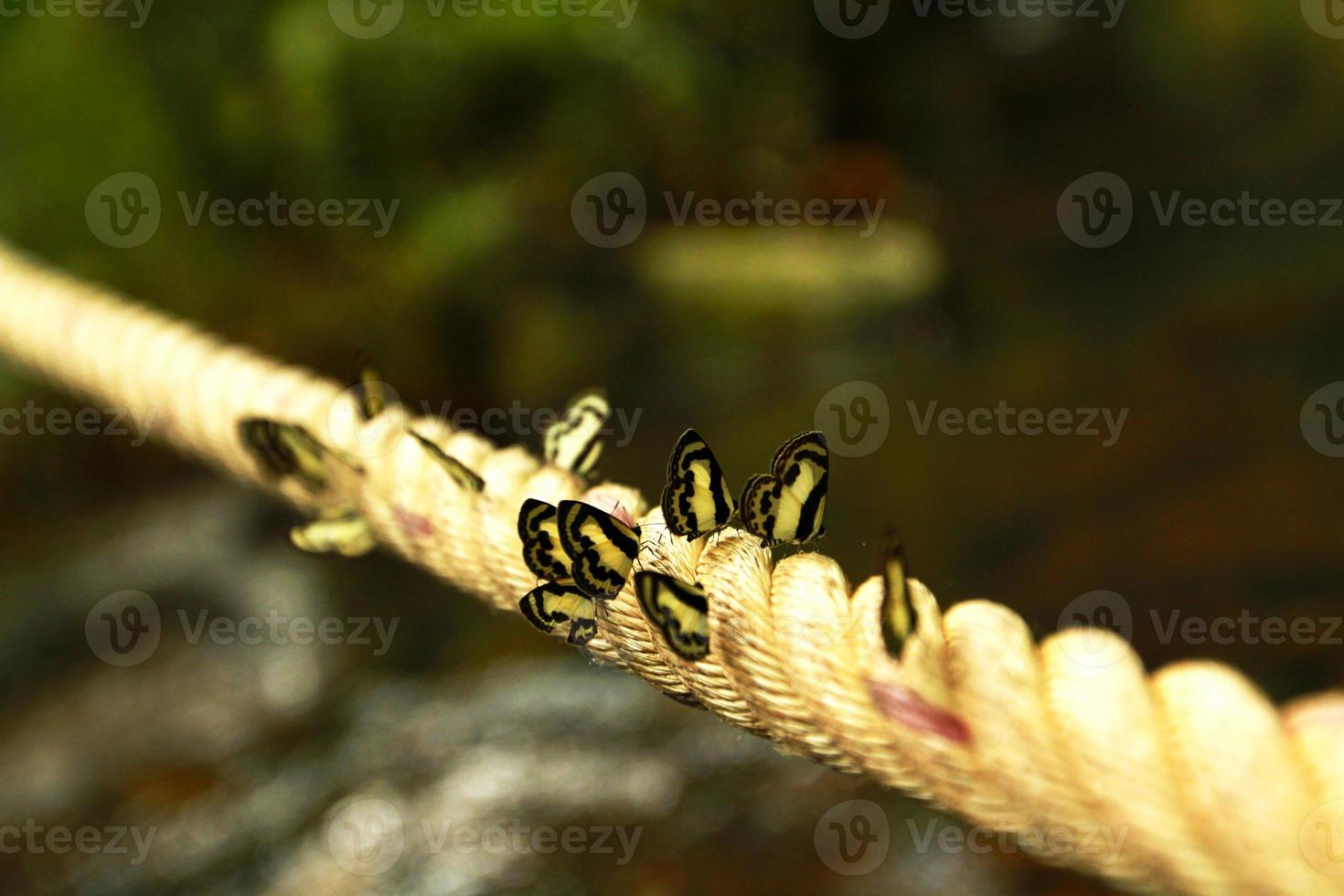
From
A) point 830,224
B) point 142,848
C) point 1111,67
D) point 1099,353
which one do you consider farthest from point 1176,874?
point 1111,67

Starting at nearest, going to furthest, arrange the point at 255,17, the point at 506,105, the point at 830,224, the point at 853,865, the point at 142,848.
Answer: the point at 853,865 < the point at 142,848 < the point at 255,17 < the point at 506,105 < the point at 830,224

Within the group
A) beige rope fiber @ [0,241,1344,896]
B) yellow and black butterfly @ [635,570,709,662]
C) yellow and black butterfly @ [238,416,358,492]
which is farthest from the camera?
yellow and black butterfly @ [238,416,358,492]

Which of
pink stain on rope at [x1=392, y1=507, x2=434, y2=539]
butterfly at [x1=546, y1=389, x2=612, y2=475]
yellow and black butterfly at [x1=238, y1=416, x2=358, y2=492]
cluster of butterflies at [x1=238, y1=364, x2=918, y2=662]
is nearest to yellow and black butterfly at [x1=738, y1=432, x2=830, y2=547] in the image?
cluster of butterflies at [x1=238, y1=364, x2=918, y2=662]

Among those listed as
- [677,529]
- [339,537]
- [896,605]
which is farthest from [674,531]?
[339,537]

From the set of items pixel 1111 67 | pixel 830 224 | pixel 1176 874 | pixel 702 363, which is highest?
pixel 1111 67

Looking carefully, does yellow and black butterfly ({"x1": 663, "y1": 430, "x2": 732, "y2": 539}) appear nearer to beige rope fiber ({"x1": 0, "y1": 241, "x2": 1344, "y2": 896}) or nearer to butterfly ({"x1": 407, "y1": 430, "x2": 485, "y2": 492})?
beige rope fiber ({"x1": 0, "y1": 241, "x2": 1344, "y2": 896})

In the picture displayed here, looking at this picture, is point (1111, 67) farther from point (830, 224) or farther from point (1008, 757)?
point (1008, 757)
